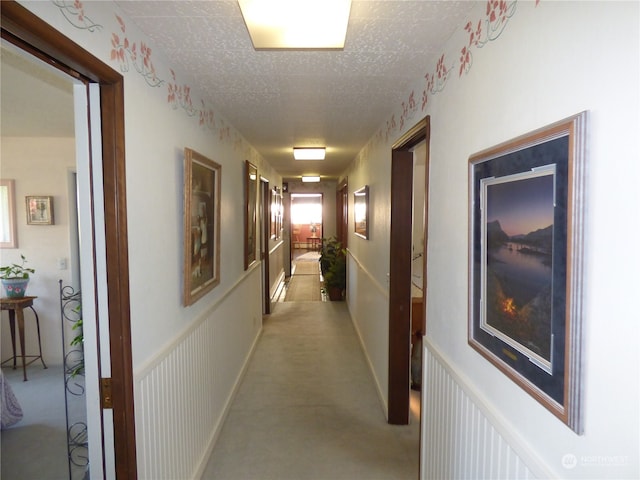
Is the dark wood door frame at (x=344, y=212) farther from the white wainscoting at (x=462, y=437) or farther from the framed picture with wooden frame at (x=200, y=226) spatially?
→ the white wainscoting at (x=462, y=437)

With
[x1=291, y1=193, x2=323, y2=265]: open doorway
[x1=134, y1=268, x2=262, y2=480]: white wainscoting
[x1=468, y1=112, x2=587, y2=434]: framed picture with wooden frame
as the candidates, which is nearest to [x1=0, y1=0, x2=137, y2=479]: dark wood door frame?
[x1=134, y1=268, x2=262, y2=480]: white wainscoting

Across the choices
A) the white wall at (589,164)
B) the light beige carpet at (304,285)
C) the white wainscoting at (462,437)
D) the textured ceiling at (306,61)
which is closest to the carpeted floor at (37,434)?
the white wainscoting at (462,437)

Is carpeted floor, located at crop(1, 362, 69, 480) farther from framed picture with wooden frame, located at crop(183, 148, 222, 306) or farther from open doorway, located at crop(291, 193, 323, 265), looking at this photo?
open doorway, located at crop(291, 193, 323, 265)

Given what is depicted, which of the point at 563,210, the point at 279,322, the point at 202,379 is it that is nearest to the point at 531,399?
the point at 563,210

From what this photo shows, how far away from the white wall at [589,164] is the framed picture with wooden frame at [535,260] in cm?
3

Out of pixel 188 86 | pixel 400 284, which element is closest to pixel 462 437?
pixel 400 284

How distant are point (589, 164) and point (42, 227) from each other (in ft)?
14.4

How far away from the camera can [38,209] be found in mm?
3650

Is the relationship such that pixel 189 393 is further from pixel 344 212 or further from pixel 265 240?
pixel 344 212

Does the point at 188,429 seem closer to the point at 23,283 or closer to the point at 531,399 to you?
the point at 531,399

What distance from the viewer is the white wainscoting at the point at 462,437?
105 centimetres

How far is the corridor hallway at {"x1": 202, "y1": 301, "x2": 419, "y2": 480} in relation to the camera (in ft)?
7.57

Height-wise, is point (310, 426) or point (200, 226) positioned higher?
→ point (200, 226)

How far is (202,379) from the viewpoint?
229cm
